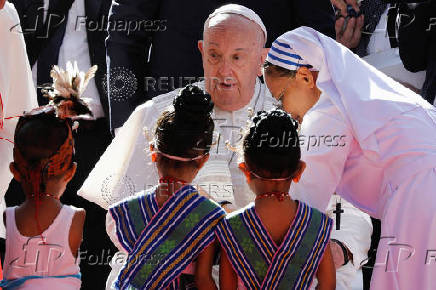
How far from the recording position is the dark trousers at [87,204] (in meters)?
5.95

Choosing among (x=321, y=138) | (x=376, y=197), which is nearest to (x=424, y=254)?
(x=376, y=197)

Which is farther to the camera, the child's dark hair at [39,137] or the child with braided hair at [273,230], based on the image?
the child's dark hair at [39,137]

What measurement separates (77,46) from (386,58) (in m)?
2.33

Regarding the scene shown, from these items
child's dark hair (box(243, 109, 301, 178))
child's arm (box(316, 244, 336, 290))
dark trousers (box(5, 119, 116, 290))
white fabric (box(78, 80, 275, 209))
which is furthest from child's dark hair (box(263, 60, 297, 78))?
Result: dark trousers (box(5, 119, 116, 290))

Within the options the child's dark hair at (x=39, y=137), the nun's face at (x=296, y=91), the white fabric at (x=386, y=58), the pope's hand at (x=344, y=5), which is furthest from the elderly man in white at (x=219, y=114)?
the pope's hand at (x=344, y=5)

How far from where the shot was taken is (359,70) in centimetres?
382

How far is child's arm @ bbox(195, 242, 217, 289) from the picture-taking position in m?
3.26

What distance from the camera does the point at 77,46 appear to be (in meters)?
6.39

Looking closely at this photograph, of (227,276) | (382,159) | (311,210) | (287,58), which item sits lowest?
Result: (227,276)

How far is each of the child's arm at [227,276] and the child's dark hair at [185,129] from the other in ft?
1.35

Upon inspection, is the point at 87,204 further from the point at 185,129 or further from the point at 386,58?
the point at 185,129

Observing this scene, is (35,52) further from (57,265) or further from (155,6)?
(57,265)

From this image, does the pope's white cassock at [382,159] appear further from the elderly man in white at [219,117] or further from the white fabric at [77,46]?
the white fabric at [77,46]

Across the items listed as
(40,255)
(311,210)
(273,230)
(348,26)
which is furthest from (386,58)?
(40,255)
